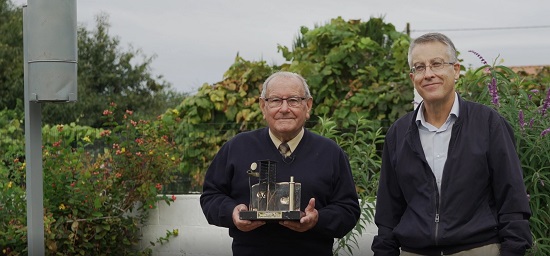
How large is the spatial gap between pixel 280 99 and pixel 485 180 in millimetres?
1000

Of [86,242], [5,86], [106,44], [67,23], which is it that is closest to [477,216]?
[67,23]

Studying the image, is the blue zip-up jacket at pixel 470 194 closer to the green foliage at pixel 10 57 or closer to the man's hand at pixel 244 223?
the man's hand at pixel 244 223

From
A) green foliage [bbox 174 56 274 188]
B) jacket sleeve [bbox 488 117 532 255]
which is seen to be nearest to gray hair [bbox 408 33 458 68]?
jacket sleeve [bbox 488 117 532 255]

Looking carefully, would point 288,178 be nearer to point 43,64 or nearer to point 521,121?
point 521,121

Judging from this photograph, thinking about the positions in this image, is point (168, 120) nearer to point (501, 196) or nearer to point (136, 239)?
point (136, 239)

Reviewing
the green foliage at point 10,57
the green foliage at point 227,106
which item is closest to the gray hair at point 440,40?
the green foliage at point 227,106

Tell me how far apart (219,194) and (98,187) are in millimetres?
4511

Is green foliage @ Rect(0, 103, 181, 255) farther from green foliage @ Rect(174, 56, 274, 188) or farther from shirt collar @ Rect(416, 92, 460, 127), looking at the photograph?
shirt collar @ Rect(416, 92, 460, 127)

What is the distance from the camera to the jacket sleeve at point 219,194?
4.32 m

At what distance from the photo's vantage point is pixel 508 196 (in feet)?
12.4

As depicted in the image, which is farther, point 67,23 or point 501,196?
point 67,23

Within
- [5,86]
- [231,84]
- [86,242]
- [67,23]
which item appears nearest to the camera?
[67,23]

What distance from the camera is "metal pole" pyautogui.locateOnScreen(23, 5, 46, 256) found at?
21.7 feet

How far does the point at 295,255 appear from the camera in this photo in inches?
171
